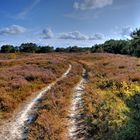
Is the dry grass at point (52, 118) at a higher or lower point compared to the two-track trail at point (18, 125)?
higher

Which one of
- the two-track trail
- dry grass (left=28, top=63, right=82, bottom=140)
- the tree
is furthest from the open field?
the tree

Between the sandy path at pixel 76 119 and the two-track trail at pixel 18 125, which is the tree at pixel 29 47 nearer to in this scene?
the sandy path at pixel 76 119

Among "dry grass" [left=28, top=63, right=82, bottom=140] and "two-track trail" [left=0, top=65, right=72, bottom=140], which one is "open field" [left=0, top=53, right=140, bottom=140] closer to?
"dry grass" [left=28, top=63, right=82, bottom=140]

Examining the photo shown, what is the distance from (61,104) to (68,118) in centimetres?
338

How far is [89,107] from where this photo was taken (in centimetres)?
2448

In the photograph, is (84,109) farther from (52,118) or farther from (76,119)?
(52,118)

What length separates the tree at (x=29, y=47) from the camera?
165875 mm

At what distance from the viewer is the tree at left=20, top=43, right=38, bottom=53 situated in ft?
544

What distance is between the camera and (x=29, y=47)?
169250 mm

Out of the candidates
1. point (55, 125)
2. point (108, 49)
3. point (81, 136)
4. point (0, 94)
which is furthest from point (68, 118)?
point (108, 49)

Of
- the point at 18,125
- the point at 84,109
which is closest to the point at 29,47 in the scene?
the point at 84,109

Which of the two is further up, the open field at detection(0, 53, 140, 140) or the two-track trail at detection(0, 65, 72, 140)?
the open field at detection(0, 53, 140, 140)

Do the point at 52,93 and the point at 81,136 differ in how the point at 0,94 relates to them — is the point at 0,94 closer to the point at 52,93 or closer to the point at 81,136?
the point at 52,93

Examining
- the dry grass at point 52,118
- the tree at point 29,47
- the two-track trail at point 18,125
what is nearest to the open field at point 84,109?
the dry grass at point 52,118
